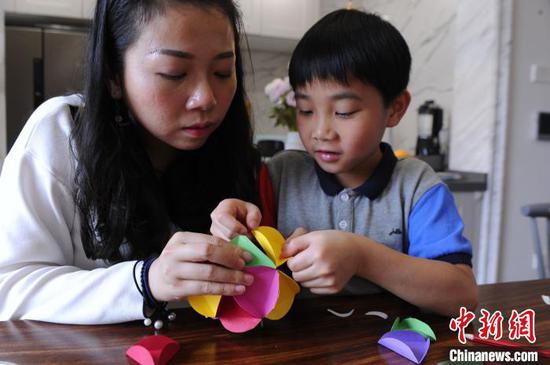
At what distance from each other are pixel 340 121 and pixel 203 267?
0.40m

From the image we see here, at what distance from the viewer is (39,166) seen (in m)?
0.84

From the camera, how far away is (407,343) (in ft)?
1.98

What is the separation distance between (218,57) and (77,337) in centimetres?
45

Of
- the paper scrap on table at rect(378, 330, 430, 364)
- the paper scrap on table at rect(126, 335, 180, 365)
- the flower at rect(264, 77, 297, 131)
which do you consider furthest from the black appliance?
the paper scrap on table at rect(126, 335, 180, 365)

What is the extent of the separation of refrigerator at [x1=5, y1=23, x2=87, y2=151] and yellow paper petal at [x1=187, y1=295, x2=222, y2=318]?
8.08 feet

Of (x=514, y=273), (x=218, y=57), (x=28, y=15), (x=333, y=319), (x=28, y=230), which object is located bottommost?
(x=514, y=273)

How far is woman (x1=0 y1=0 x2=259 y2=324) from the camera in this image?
679mm

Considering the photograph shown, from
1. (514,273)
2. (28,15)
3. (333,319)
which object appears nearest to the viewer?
(333,319)

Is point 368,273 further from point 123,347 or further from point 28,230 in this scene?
point 28,230

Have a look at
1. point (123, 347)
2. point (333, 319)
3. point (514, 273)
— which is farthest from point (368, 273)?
point (514, 273)

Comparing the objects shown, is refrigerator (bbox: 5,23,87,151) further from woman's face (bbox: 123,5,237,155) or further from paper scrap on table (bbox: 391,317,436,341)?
paper scrap on table (bbox: 391,317,436,341)

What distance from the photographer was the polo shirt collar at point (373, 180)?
0.98 m

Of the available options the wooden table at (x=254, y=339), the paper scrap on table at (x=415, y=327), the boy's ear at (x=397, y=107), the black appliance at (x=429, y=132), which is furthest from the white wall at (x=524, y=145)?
the paper scrap on table at (x=415, y=327)

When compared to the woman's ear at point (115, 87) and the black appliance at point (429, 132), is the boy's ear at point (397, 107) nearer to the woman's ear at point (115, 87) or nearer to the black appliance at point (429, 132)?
the woman's ear at point (115, 87)
